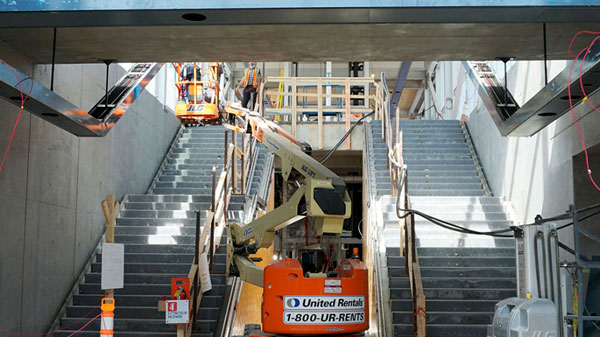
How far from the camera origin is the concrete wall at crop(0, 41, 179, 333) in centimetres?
814

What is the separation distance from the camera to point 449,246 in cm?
1095

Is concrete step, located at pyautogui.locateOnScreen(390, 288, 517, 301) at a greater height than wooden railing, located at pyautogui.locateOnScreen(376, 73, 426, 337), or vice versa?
wooden railing, located at pyautogui.locateOnScreen(376, 73, 426, 337)

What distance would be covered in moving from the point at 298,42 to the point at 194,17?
229 cm

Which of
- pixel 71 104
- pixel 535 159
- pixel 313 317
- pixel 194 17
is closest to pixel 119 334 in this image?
pixel 313 317

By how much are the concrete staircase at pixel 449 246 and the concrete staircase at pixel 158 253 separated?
2.60 m

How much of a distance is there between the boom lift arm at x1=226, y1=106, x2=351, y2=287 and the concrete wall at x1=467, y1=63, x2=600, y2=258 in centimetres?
313

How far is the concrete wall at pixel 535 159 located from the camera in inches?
343

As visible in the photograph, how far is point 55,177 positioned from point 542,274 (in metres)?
7.15

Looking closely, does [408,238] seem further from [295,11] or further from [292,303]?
[295,11]

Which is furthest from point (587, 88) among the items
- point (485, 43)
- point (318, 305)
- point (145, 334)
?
point (145, 334)

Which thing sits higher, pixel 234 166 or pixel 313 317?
pixel 234 166

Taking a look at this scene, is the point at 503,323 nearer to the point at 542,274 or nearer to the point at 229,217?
the point at 542,274

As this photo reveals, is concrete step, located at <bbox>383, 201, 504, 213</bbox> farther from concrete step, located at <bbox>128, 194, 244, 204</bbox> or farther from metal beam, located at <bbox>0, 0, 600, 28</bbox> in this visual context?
metal beam, located at <bbox>0, 0, 600, 28</bbox>

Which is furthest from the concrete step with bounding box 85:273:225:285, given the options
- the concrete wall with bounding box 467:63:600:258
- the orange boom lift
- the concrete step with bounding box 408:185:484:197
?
the concrete wall with bounding box 467:63:600:258
